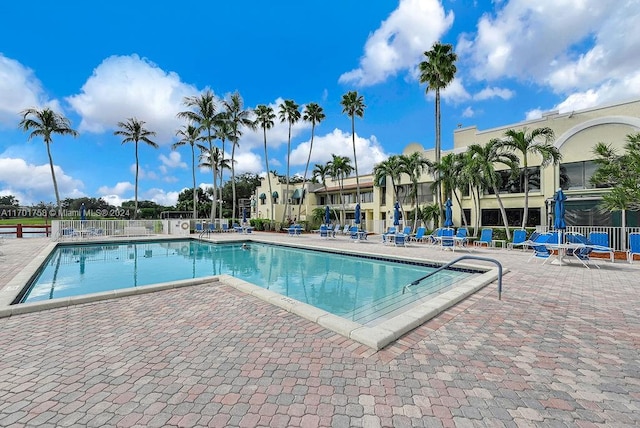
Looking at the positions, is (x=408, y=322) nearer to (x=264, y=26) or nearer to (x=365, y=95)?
(x=264, y=26)

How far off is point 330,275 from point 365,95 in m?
25.2

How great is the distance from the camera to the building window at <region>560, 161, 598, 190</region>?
61.9ft

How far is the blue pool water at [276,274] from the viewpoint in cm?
811

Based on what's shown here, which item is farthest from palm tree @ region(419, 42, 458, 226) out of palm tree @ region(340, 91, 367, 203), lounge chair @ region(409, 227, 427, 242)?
palm tree @ region(340, 91, 367, 203)

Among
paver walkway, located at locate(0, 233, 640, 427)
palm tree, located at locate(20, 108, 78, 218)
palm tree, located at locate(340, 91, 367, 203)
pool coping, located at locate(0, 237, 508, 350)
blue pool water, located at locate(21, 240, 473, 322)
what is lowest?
blue pool water, located at locate(21, 240, 473, 322)

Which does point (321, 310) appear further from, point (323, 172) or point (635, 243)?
point (323, 172)

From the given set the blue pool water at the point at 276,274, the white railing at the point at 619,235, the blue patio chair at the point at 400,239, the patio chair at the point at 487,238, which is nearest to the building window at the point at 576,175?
the white railing at the point at 619,235

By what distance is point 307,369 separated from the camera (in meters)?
3.37

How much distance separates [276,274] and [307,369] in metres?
8.38

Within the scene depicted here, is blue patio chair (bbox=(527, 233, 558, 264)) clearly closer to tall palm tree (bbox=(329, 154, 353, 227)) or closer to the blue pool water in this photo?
the blue pool water

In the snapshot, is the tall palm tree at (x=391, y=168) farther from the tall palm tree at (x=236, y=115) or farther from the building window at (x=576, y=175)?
the tall palm tree at (x=236, y=115)

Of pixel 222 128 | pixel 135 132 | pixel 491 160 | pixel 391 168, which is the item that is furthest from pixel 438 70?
pixel 135 132

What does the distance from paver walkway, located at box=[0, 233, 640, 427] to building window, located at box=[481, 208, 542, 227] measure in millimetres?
18135

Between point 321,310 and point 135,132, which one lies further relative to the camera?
point 135,132
